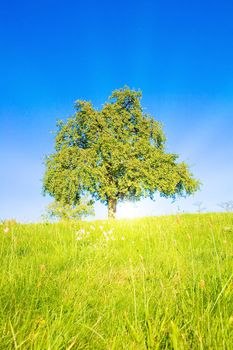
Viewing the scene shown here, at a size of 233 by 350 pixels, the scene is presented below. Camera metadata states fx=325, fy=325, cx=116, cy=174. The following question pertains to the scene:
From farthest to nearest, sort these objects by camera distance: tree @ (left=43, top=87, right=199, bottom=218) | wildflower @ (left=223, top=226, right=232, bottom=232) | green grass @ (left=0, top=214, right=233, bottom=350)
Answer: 1. tree @ (left=43, top=87, right=199, bottom=218)
2. wildflower @ (left=223, top=226, right=232, bottom=232)
3. green grass @ (left=0, top=214, right=233, bottom=350)

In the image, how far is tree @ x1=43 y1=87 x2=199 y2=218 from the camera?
30.4 meters

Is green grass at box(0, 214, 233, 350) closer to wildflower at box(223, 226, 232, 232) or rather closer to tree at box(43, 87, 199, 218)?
wildflower at box(223, 226, 232, 232)

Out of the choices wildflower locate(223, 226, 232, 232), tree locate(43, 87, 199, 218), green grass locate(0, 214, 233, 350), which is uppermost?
tree locate(43, 87, 199, 218)

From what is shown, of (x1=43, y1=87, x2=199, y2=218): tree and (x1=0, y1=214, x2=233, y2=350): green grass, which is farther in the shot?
(x1=43, y1=87, x2=199, y2=218): tree

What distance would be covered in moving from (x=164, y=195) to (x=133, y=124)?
807cm

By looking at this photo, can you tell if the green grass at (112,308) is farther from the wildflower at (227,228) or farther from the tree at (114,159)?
the tree at (114,159)

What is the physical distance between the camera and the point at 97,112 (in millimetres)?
33094

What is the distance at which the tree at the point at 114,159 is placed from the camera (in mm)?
30391

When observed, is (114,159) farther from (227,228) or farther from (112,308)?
(112,308)

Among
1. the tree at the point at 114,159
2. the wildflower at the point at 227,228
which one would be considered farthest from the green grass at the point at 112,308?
the tree at the point at 114,159

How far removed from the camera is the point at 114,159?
3083 centimetres

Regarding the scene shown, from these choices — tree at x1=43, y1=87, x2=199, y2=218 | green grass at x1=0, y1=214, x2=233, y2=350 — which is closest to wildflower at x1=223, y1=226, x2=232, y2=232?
→ green grass at x1=0, y1=214, x2=233, y2=350

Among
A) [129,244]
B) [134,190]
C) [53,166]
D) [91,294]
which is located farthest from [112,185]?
[91,294]

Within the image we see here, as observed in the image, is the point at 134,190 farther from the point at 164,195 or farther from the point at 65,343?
the point at 65,343
